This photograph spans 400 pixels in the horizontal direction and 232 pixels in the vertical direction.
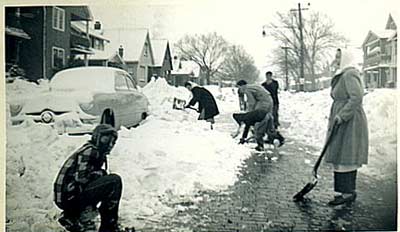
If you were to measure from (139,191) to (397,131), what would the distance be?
1310 mm

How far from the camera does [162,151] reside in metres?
2.75

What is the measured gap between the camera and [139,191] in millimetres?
2721

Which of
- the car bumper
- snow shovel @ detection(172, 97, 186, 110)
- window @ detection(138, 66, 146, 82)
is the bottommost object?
the car bumper

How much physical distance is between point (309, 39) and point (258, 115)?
0.46 meters

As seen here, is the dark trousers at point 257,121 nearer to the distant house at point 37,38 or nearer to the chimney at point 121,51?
the chimney at point 121,51

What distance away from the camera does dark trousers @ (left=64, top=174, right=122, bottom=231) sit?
8.84 feet

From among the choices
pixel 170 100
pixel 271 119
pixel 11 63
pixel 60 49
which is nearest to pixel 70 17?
pixel 60 49

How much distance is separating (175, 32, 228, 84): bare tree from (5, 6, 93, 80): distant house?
50 centimetres

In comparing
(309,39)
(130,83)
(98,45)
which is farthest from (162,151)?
(309,39)

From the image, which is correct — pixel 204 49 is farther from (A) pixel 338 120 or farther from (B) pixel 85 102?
Answer: (A) pixel 338 120

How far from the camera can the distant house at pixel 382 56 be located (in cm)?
273

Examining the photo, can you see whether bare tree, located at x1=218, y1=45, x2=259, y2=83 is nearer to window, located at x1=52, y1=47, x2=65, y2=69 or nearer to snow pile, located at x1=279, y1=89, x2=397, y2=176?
snow pile, located at x1=279, y1=89, x2=397, y2=176

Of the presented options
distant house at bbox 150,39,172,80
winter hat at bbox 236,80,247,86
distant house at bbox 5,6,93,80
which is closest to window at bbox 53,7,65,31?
distant house at bbox 5,6,93,80

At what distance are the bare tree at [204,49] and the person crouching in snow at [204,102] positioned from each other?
10 cm
